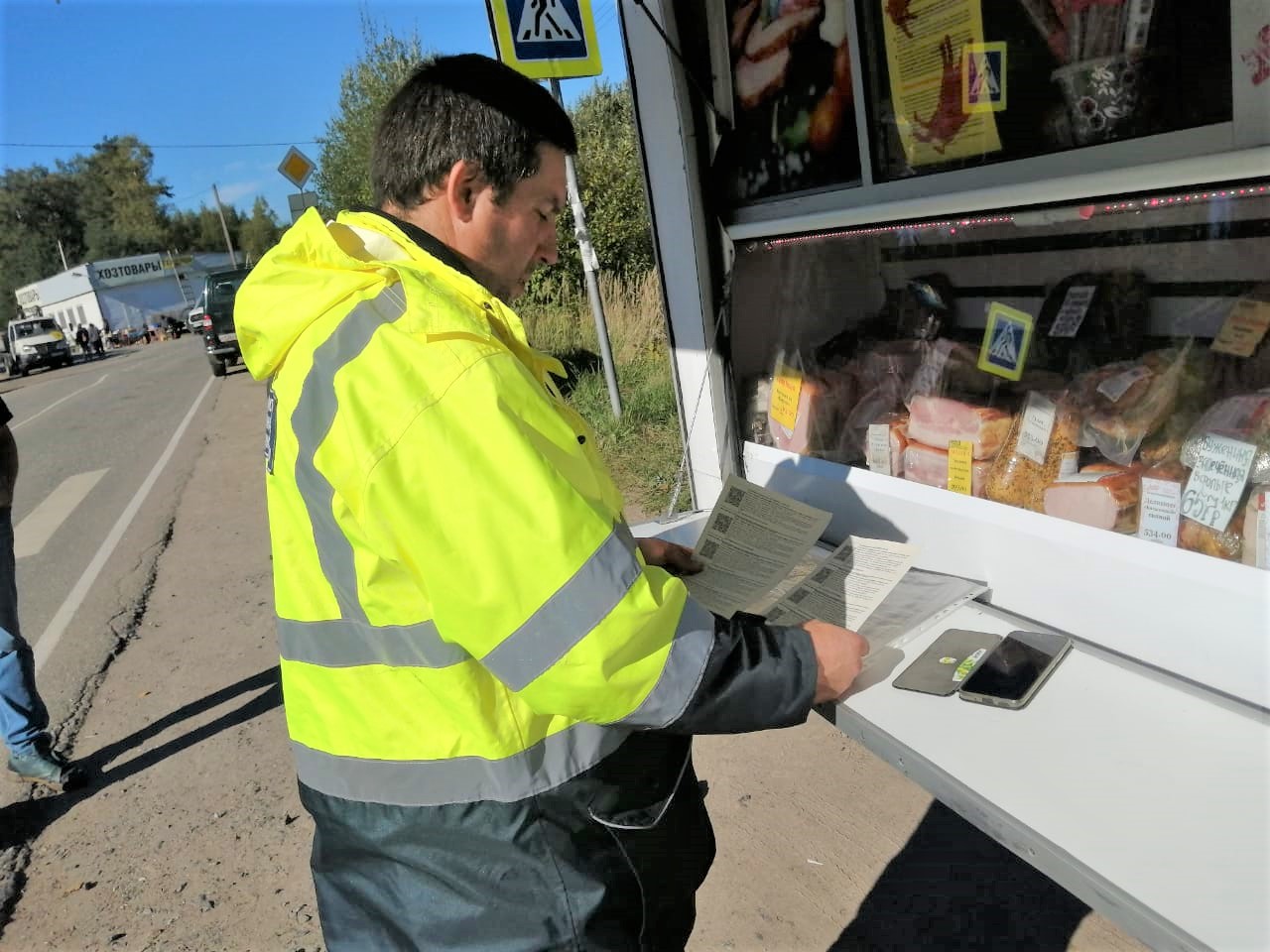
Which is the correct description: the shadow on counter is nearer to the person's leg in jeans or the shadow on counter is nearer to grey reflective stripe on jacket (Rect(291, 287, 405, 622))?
grey reflective stripe on jacket (Rect(291, 287, 405, 622))

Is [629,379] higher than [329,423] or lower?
lower

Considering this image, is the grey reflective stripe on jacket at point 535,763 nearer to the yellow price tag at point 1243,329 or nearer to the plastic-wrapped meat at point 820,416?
the yellow price tag at point 1243,329

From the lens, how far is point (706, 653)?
3.55 feet

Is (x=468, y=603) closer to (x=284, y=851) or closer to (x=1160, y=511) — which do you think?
(x=1160, y=511)

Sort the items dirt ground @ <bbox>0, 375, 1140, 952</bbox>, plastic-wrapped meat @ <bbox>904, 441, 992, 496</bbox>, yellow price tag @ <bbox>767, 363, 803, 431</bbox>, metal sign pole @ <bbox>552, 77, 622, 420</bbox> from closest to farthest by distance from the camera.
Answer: plastic-wrapped meat @ <bbox>904, 441, 992, 496</bbox> → dirt ground @ <bbox>0, 375, 1140, 952</bbox> → yellow price tag @ <bbox>767, 363, 803, 431</bbox> → metal sign pole @ <bbox>552, 77, 622, 420</bbox>

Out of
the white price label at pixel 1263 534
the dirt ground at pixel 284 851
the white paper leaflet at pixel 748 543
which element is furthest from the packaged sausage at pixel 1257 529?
the dirt ground at pixel 284 851

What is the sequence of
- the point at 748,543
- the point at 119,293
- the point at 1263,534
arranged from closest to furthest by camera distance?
1. the point at 1263,534
2. the point at 748,543
3. the point at 119,293

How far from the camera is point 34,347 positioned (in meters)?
29.2

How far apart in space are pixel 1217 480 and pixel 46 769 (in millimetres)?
4136

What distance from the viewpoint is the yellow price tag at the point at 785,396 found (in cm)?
244

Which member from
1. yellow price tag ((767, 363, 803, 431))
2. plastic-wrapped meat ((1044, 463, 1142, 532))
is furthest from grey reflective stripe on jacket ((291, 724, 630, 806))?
yellow price tag ((767, 363, 803, 431))

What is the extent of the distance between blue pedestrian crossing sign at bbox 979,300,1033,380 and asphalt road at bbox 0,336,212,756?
4349mm

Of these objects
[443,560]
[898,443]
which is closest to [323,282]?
[443,560]

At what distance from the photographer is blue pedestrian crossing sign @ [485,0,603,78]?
459 centimetres
